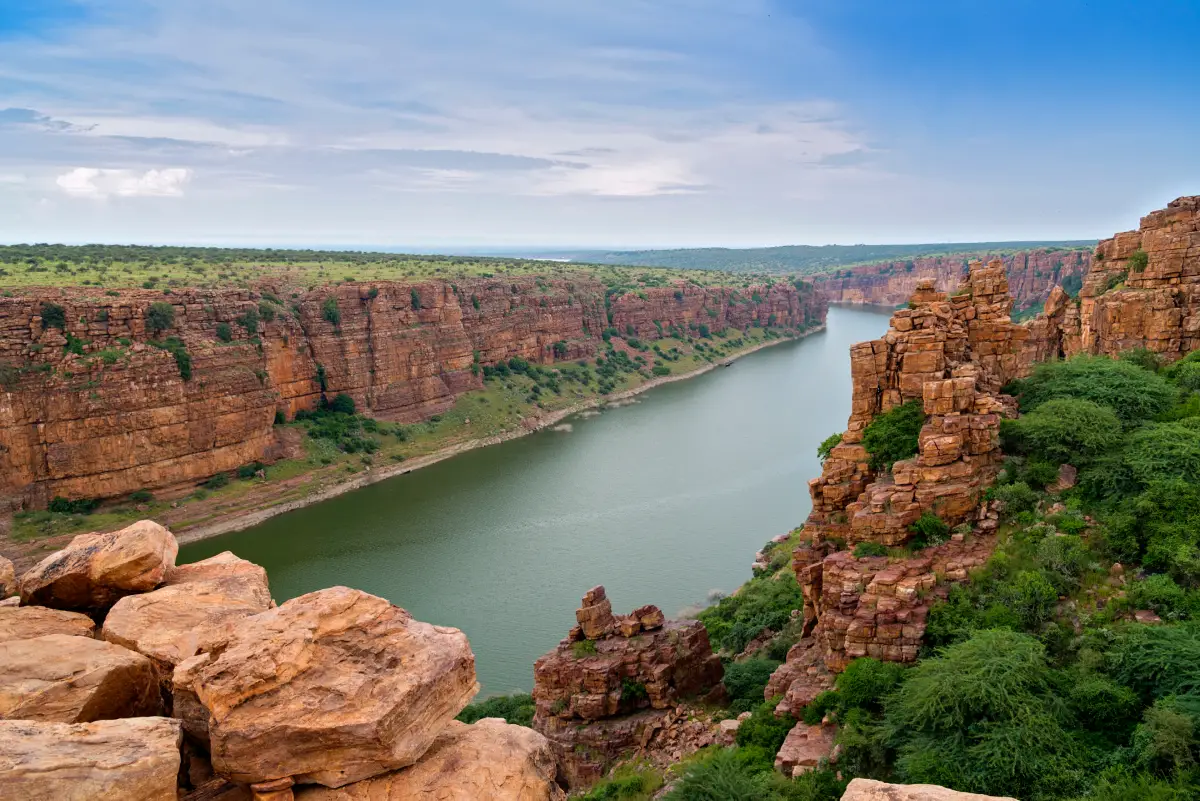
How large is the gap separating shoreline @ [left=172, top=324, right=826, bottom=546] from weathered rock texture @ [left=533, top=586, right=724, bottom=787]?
27.0 meters

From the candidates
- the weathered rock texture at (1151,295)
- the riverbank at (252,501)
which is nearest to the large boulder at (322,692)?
the weathered rock texture at (1151,295)

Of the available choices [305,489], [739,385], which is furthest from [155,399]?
[739,385]

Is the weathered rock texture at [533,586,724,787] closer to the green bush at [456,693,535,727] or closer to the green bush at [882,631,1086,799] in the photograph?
the green bush at [456,693,535,727]

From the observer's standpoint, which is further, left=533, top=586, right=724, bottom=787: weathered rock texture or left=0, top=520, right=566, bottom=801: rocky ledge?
left=533, top=586, right=724, bottom=787: weathered rock texture

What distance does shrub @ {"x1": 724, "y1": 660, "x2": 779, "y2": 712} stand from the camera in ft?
58.6

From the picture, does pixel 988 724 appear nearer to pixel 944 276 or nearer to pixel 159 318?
pixel 159 318

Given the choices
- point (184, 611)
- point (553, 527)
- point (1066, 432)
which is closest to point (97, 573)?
point (184, 611)

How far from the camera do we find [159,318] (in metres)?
42.2

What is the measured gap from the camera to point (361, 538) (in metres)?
39.7

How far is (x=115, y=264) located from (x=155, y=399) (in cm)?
2210

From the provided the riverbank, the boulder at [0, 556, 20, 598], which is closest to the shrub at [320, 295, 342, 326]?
the riverbank

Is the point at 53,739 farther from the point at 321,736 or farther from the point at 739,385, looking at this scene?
the point at 739,385

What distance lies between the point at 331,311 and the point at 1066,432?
47140 mm

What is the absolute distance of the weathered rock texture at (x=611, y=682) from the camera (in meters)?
17.9
